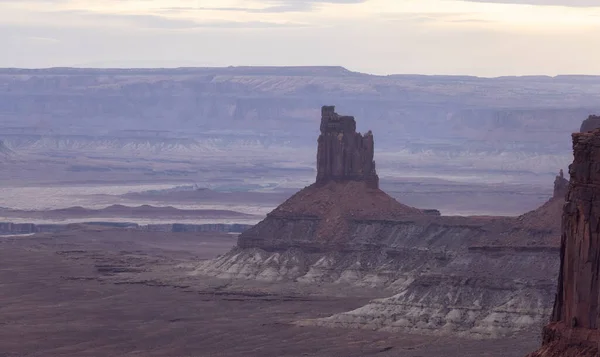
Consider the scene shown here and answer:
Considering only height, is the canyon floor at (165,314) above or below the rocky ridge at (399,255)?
below

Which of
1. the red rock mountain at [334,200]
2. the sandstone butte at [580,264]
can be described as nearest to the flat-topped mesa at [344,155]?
the red rock mountain at [334,200]

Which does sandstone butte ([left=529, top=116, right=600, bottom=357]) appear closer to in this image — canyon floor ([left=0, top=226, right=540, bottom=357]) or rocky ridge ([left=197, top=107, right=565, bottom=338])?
canyon floor ([left=0, top=226, right=540, bottom=357])

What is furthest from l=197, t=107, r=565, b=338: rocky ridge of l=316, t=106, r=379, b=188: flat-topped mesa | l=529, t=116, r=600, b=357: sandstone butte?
l=529, t=116, r=600, b=357: sandstone butte

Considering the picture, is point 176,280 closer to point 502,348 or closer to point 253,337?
point 253,337

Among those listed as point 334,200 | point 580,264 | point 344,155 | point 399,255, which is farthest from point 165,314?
point 580,264

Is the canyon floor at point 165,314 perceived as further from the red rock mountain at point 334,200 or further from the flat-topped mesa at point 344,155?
the flat-topped mesa at point 344,155

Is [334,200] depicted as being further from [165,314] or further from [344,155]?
[165,314]
